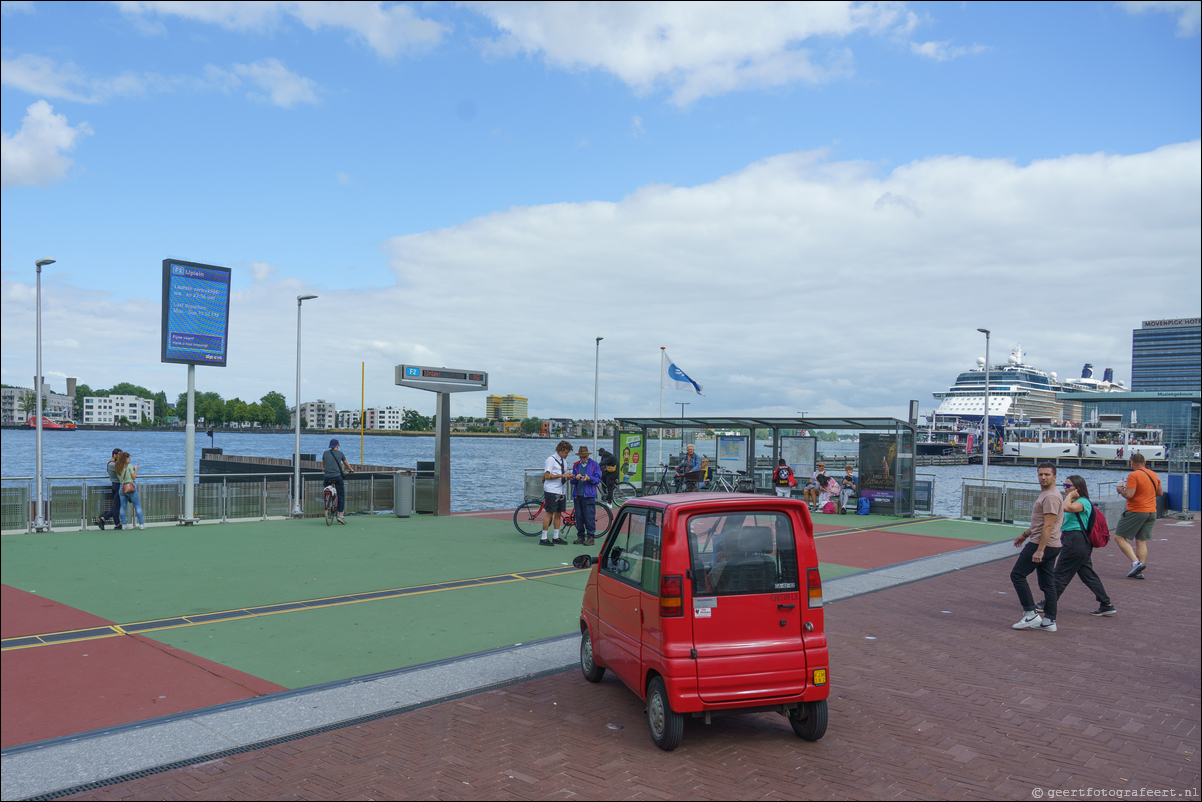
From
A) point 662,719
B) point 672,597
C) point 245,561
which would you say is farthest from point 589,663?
point 245,561

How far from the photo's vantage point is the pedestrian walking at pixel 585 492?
1403 cm

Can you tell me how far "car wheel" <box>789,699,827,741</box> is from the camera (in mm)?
5184

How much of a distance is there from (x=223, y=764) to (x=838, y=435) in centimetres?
2057

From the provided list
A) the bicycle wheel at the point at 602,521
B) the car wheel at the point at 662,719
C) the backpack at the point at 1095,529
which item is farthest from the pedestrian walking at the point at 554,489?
the car wheel at the point at 662,719

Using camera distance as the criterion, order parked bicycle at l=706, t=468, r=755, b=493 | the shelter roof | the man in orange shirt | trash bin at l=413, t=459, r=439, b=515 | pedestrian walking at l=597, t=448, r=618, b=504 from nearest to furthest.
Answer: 1. the man in orange shirt
2. trash bin at l=413, t=459, r=439, b=515
3. pedestrian walking at l=597, t=448, r=618, b=504
4. the shelter roof
5. parked bicycle at l=706, t=468, r=755, b=493

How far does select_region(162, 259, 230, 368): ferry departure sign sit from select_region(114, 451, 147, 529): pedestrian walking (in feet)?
7.32

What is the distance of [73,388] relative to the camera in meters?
8.83

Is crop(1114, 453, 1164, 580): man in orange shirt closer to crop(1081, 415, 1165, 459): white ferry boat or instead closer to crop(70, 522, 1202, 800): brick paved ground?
crop(70, 522, 1202, 800): brick paved ground

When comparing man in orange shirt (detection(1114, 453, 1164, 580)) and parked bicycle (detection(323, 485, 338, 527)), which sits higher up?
man in orange shirt (detection(1114, 453, 1164, 580))

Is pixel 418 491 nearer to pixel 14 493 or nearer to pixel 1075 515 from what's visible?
pixel 14 493

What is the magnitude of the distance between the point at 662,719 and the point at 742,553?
3.83 ft

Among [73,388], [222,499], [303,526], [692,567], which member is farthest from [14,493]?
[692,567]

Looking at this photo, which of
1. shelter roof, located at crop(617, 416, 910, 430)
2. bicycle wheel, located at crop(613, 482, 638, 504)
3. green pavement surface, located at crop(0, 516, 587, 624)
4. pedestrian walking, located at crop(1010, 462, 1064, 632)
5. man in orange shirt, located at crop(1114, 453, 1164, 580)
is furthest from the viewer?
bicycle wheel, located at crop(613, 482, 638, 504)

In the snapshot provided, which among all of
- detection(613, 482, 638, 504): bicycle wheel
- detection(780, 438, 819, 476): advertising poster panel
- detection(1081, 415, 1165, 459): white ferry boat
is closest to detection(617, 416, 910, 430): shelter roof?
detection(780, 438, 819, 476): advertising poster panel
